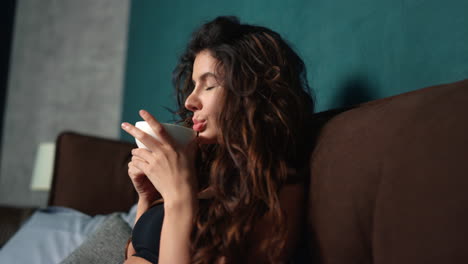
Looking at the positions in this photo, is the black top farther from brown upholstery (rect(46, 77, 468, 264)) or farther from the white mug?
brown upholstery (rect(46, 77, 468, 264))

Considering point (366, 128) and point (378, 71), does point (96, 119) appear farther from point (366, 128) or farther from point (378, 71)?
point (366, 128)

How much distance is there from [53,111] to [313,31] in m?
2.72

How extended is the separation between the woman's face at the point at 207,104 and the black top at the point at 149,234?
0.66ft

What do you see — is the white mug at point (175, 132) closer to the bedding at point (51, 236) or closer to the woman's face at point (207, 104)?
the woman's face at point (207, 104)

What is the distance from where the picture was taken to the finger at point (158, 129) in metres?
0.82

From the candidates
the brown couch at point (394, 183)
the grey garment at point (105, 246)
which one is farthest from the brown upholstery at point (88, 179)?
the brown couch at point (394, 183)

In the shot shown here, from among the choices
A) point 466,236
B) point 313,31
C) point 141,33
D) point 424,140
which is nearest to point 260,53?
point 313,31

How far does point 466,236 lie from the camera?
47 cm

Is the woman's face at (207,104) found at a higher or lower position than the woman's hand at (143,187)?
higher

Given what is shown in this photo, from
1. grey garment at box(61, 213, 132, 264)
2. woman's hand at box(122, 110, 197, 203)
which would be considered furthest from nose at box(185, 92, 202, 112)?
grey garment at box(61, 213, 132, 264)

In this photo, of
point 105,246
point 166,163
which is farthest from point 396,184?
point 105,246

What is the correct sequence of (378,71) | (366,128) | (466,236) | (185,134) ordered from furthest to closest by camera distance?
(378,71)
(185,134)
(366,128)
(466,236)

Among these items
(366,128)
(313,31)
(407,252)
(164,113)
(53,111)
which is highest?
(313,31)

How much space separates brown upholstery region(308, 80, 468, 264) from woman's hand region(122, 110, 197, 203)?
251 mm
